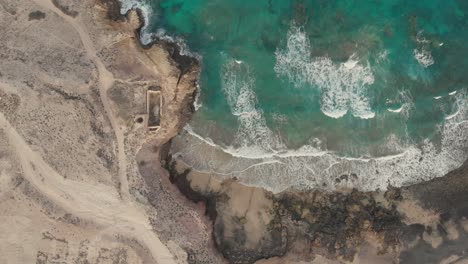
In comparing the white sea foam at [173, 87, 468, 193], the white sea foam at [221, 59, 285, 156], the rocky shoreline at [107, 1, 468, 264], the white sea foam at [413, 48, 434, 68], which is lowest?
the rocky shoreline at [107, 1, 468, 264]

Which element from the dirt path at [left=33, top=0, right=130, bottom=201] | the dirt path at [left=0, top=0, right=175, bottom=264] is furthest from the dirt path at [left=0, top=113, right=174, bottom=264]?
the dirt path at [left=33, top=0, right=130, bottom=201]

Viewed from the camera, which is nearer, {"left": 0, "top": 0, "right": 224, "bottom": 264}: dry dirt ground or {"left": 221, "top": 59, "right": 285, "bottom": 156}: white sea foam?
{"left": 0, "top": 0, "right": 224, "bottom": 264}: dry dirt ground

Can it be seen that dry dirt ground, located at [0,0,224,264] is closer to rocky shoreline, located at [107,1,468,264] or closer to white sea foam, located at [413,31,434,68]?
rocky shoreline, located at [107,1,468,264]

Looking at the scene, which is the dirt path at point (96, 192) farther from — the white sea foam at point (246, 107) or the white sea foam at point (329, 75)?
the white sea foam at point (329, 75)

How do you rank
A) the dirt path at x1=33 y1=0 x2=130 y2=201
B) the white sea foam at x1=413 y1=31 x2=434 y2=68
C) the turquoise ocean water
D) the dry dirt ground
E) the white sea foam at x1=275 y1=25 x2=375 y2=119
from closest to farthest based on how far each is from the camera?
the dry dirt ground
the dirt path at x1=33 y1=0 x2=130 y2=201
the turquoise ocean water
the white sea foam at x1=275 y1=25 x2=375 y2=119
the white sea foam at x1=413 y1=31 x2=434 y2=68

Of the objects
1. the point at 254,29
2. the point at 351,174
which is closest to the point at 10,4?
the point at 254,29

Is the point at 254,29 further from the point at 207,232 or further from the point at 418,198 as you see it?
the point at 418,198
